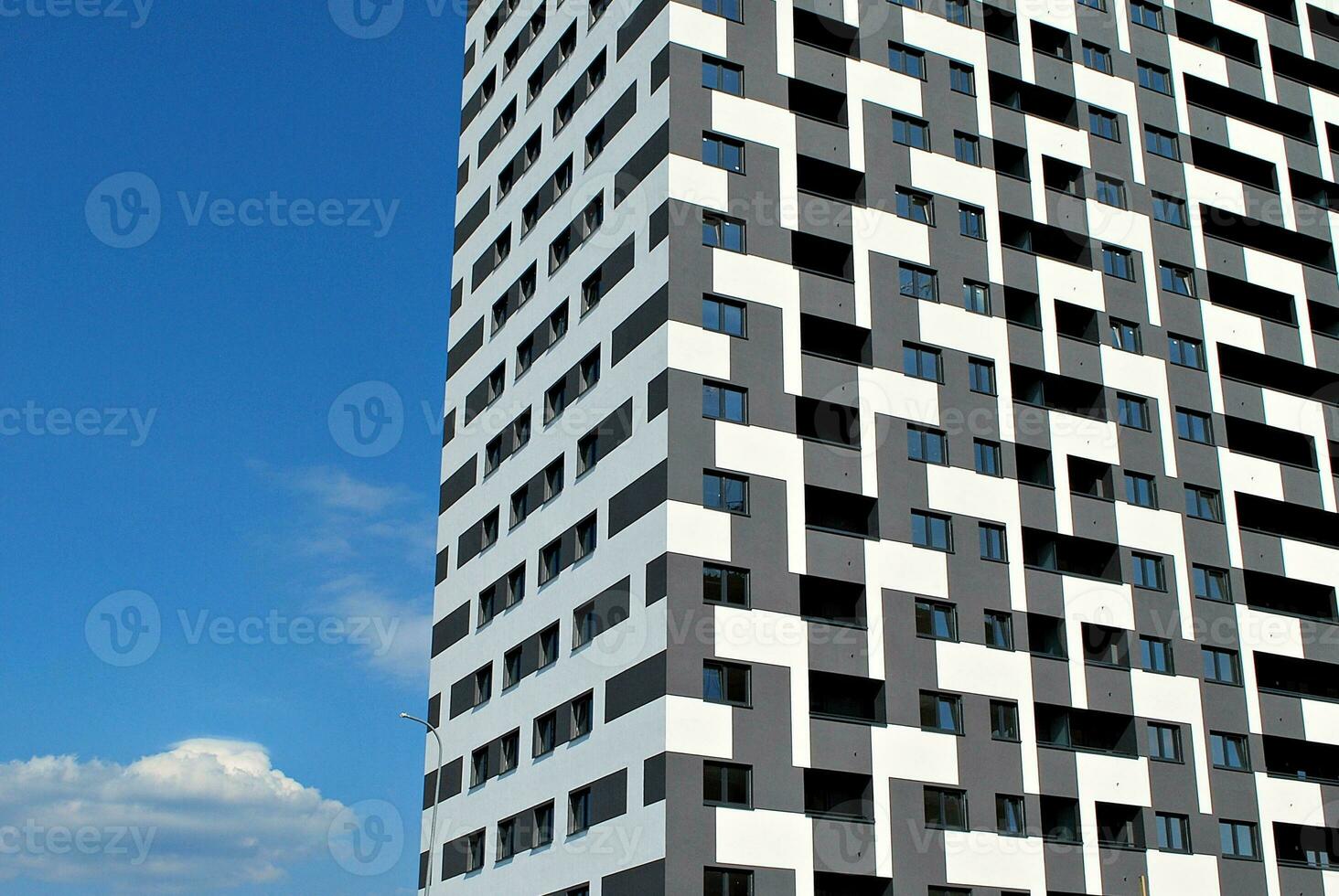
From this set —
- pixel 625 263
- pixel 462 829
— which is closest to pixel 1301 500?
pixel 625 263

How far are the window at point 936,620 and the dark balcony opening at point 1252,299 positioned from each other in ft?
75.0

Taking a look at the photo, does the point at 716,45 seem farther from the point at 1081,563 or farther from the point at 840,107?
the point at 1081,563

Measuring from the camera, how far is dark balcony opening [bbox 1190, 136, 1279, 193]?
68.4 m

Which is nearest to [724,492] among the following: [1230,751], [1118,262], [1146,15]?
[1230,751]

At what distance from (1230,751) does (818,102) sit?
29878 millimetres

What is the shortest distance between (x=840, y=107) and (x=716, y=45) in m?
5.64

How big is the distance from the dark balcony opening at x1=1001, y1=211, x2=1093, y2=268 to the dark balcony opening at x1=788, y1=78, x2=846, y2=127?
8.09 meters

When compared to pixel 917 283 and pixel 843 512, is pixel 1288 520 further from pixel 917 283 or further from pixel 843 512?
pixel 843 512

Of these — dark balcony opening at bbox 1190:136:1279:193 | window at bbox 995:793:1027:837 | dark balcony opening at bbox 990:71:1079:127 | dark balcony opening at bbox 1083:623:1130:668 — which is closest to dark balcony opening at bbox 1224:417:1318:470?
dark balcony opening at bbox 1083:623:1130:668

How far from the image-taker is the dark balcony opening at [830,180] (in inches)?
2266

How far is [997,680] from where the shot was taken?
52.4 meters

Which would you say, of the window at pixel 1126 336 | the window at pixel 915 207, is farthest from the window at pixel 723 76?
the window at pixel 1126 336

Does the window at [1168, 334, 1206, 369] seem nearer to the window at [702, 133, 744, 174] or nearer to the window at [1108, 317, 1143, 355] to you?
the window at [1108, 317, 1143, 355]

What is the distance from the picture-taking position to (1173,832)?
53.3 metres
